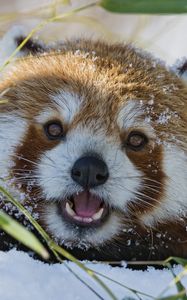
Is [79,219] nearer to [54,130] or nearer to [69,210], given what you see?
[69,210]

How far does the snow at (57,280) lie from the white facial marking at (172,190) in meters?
0.34

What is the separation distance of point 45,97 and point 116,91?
0.83 feet

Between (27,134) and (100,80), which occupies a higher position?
(100,80)

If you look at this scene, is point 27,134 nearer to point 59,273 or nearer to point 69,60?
point 69,60

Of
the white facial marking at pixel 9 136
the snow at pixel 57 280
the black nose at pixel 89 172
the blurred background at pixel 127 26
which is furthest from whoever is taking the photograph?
the blurred background at pixel 127 26

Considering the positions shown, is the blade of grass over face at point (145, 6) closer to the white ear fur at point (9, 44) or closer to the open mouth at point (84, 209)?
the open mouth at point (84, 209)

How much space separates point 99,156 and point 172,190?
0.33 m

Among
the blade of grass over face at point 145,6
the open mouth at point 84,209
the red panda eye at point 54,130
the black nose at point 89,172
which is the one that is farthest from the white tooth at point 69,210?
the blade of grass over face at point 145,6

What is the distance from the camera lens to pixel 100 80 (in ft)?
8.60

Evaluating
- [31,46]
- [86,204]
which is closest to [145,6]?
[86,204]

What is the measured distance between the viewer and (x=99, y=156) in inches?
95.0

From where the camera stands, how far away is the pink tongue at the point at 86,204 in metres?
2.44

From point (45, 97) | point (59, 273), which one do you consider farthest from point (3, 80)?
point (59, 273)

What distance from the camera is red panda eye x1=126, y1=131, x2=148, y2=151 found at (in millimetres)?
2555
